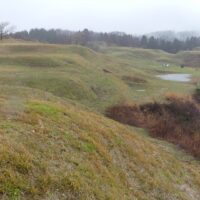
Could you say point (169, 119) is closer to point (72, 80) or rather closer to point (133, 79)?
point (72, 80)

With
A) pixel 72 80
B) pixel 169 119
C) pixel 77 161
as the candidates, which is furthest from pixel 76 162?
pixel 72 80

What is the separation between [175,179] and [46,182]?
8.08 meters

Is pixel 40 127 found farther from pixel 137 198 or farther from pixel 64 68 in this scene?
pixel 64 68

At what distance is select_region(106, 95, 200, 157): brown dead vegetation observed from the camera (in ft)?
83.5

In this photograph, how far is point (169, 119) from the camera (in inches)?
1187

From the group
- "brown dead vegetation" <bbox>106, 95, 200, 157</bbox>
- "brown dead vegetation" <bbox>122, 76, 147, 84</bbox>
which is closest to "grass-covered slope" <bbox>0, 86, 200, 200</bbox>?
"brown dead vegetation" <bbox>106, 95, 200, 157</bbox>

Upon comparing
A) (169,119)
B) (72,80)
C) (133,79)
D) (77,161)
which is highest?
(77,161)

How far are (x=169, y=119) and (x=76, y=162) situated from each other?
1822 centimetres

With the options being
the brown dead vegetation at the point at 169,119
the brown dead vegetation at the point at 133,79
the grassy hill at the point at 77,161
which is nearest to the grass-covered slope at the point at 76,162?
the grassy hill at the point at 77,161

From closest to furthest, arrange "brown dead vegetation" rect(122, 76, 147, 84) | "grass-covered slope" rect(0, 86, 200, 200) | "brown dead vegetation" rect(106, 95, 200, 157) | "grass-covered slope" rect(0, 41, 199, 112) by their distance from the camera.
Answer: "grass-covered slope" rect(0, 86, 200, 200) < "brown dead vegetation" rect(106, 95, 200, 157) < "grass-covered slope" rect(0, 41, 199, 112) < "brown dead vegetation" rect(122, 76, 147, 84)

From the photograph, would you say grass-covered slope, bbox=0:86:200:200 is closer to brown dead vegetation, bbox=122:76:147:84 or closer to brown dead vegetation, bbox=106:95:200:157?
brown dead vegetation, bbox=106:95:200:157

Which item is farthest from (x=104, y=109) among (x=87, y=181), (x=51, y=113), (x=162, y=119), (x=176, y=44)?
(x=176, y=44)

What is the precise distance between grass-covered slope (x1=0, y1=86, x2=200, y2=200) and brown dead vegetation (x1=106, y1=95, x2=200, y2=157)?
4264 mm

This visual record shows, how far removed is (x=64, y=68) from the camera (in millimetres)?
41594
